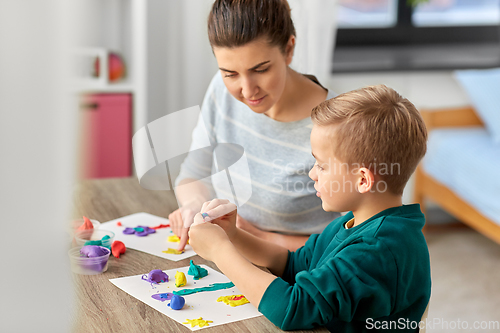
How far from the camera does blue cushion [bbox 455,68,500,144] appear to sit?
2.47 metres

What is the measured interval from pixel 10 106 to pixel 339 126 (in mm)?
624

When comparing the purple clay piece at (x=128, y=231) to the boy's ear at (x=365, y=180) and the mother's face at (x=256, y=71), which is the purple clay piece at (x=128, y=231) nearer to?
the mother's face at (x=256, y=71)

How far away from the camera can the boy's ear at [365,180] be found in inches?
28.8

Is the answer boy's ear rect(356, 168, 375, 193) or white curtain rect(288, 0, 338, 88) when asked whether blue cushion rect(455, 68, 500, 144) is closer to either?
white curtain rect(288, 0, 338, 88)

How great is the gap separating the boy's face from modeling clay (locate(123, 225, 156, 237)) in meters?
0.43

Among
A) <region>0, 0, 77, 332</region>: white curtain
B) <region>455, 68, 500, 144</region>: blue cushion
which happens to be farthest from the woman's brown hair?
<region>455, 68, 500, 144</region>: blue cushion

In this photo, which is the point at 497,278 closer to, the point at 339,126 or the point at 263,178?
the point at 263,178

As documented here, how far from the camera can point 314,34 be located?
229cm

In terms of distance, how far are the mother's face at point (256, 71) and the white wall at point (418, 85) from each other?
1.66 metres

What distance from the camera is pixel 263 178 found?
1.10 meters

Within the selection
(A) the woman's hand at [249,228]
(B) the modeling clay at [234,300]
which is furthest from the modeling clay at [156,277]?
(A) the woman's hand at [249,228]

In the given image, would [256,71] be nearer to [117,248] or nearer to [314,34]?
[117,248]

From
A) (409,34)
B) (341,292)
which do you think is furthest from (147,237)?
(409,34)

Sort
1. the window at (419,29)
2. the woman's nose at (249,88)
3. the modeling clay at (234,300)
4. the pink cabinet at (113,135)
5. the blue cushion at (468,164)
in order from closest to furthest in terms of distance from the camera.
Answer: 1. the modeling clay at (234,300)
2. the woman's nose at (249,88)
3. the blue cushion at (468,164)
4. the pink cabinet at (113,135)
5. the window at (419,29)
